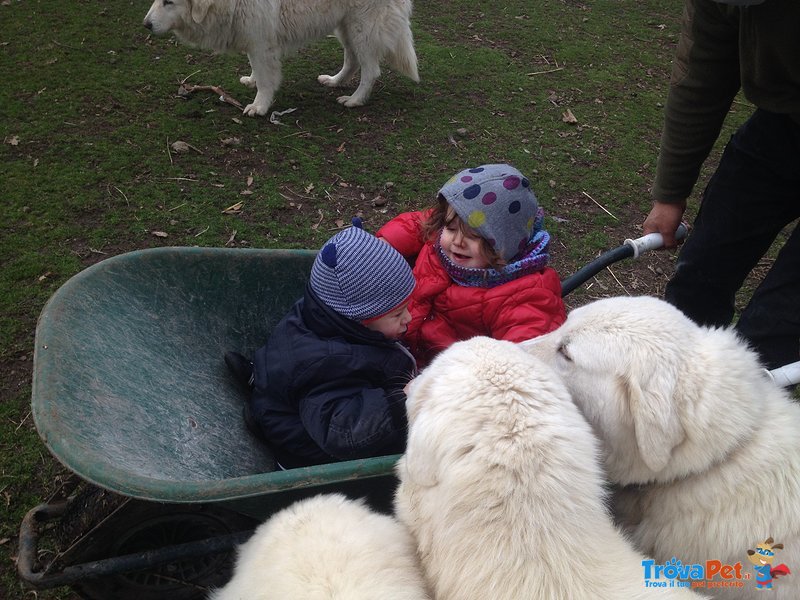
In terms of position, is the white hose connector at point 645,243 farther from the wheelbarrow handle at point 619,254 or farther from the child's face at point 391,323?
the child's face at point 391,323

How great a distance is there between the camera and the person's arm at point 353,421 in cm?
218

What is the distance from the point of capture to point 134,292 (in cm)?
246

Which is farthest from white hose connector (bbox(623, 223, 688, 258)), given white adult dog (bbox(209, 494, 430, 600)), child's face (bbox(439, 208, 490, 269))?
white adult dog (bbox(209, 494, 430, 600))

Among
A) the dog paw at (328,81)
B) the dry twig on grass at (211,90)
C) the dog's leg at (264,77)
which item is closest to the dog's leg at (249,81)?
the dry twig on grass at (211,90)

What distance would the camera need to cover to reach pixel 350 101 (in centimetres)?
661

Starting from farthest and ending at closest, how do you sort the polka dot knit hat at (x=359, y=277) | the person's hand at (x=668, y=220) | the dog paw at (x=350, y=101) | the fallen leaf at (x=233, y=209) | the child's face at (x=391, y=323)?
the dog paw at (x=350, y=101) < the fallen leaf at (x=233, y=209) < the person's hand at (x=668, y=220) < the child's face at (x=391, y=323) < the polka dot knit hat at (x=359, y=277)

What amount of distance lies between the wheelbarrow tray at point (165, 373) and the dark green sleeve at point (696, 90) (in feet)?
6.15

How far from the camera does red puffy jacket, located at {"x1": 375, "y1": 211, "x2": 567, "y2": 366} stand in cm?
268

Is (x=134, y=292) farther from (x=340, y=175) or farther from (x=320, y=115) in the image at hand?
(x=320, y=115)

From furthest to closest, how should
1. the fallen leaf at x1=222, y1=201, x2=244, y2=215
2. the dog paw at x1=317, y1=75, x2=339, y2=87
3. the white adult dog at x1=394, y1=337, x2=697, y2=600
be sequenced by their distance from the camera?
1. the dog paw at x1=317, y1=75, x2=339, y2=87
2. the fallen leaf at x1=222, y1=201, x2=244, y2=215
3. the white adult dog at x1=394, y1=337, x2=697, y2=600

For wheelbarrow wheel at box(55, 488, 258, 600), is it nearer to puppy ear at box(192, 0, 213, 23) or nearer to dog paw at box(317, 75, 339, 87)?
puppy ear at box(192, 0, 213, 23)

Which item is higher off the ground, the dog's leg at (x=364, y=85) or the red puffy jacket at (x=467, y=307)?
the red puffy jacket at (x=467, y=307)

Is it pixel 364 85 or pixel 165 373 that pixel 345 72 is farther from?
pixel 165 373

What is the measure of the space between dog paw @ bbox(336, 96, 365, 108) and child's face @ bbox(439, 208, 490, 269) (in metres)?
4.21
